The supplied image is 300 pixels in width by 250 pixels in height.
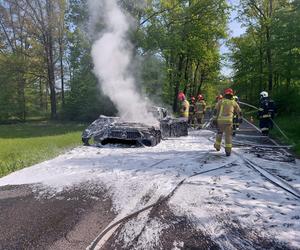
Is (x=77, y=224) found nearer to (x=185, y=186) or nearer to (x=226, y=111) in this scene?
(x=185, y=186)

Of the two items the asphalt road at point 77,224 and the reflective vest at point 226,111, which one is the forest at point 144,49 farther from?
the asphalt road at point 77,224

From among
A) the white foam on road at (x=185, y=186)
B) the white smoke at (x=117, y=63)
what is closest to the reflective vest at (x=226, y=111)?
the white foam on road at (x=185, y=186)

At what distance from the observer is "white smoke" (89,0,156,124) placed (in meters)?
14.0

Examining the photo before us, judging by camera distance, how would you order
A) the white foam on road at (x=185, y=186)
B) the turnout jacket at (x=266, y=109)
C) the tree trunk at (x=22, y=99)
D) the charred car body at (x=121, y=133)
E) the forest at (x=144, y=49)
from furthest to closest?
1. the tree trunk at (x=22, y=99)
2. the forest at (x=144, y=49)
3. the turnout jacket at (x=266, y=109)
4. the charred car body at (x=121, y=133)
5. the white foam on road at (x=185, y=186)

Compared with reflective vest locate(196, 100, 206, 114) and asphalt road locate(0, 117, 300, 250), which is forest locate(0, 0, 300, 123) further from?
asphalt road locate(0, 117, 300, 250)

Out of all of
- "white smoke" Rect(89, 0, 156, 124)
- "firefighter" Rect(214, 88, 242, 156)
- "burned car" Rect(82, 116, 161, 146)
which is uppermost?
"white smoke" Rect(89, 0, 156, 124)

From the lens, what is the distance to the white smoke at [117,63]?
45.8 feet

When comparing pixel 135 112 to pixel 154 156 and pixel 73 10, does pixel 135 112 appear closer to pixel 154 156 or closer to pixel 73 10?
pixel 154 156

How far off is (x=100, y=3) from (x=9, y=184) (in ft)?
51.1

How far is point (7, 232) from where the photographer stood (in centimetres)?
430

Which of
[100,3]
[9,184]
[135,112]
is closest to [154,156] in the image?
[9,184]

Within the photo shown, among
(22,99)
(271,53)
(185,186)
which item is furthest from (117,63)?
(22,99)

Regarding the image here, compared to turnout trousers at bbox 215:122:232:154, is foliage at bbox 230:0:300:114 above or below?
above

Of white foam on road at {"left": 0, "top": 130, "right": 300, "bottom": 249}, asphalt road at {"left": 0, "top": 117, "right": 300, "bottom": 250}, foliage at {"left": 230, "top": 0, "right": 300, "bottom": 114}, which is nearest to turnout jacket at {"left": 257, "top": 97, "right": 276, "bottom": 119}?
white foam on road at {"left": 0, "top": 130, "right": 300, "bottom": 249}
